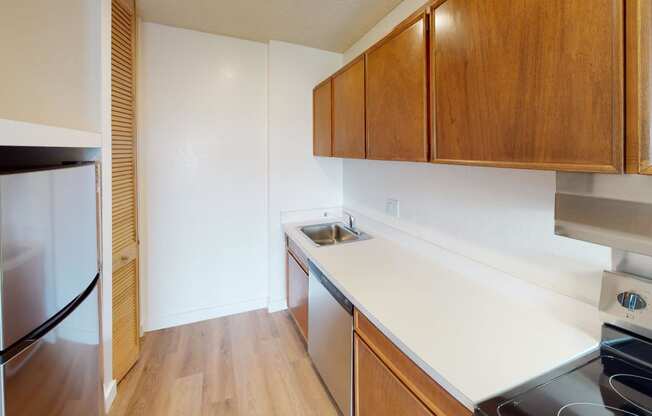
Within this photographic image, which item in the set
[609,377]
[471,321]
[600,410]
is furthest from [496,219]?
[600,410]

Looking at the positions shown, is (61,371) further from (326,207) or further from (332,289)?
(326,207)

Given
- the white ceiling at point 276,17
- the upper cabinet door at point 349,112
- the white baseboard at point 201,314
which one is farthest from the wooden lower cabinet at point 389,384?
Answer: the white ceiling at point 276,17

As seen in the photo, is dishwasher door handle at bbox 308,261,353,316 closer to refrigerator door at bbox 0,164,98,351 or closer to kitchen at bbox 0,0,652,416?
kitchen at bbox 0,0,652,416

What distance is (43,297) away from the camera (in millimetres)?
871

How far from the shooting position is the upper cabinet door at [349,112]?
1.84m

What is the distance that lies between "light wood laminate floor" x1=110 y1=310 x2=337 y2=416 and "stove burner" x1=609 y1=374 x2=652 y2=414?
1399 mm

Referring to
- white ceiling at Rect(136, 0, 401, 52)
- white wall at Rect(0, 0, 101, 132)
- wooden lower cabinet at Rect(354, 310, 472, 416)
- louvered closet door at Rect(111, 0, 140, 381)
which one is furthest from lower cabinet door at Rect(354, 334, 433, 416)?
white ceiling at Rect(136, 0, 401, 52)

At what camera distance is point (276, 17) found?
224 centimetres

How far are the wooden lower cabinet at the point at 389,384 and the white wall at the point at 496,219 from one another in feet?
2.15

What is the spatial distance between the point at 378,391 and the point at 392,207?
1.25 m

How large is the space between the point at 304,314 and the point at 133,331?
123cm

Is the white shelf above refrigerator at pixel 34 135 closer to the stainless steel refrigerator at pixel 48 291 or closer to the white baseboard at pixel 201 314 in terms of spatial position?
the stainless steel refrigerator at pixel 48 291

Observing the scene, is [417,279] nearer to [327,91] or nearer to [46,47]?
[327,91]

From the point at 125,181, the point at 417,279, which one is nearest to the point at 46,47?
the point at 125,181
